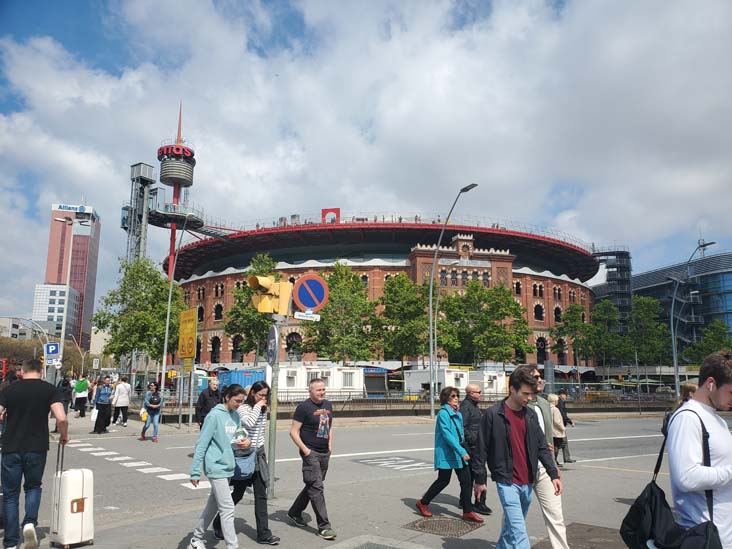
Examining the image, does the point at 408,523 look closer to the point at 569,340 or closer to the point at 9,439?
the point at 9,439

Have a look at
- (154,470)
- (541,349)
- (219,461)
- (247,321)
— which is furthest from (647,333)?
(219,461)

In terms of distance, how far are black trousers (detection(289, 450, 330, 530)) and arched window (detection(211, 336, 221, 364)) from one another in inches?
Result: 2567

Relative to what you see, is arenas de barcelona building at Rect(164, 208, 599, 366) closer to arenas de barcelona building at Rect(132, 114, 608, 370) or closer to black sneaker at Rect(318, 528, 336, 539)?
arenas de barcelona building at Rect(132, 114, 608, 370)

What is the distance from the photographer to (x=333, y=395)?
3550cm

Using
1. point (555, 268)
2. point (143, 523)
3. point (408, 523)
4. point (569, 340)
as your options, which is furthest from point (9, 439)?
point (555, 268)

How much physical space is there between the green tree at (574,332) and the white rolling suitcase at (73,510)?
201 feet

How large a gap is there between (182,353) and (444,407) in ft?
54.2

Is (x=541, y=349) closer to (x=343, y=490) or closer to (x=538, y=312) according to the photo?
(x=538, y=312)

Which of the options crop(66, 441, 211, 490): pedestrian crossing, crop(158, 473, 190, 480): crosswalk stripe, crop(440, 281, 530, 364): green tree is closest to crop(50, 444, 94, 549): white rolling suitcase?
crop(66, 441, 211, 490): pedestrian crossing

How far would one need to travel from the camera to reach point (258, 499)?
6504 millimetres

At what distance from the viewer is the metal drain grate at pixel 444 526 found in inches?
281

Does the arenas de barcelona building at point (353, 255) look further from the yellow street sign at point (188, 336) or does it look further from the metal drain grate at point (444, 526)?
the metal drain grate at point (444, 526)

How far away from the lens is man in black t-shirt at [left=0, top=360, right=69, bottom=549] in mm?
6000

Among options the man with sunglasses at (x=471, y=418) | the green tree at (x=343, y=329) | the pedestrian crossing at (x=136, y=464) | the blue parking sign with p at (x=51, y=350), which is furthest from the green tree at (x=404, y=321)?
the man with sunglasses at (x=471, y=418)
